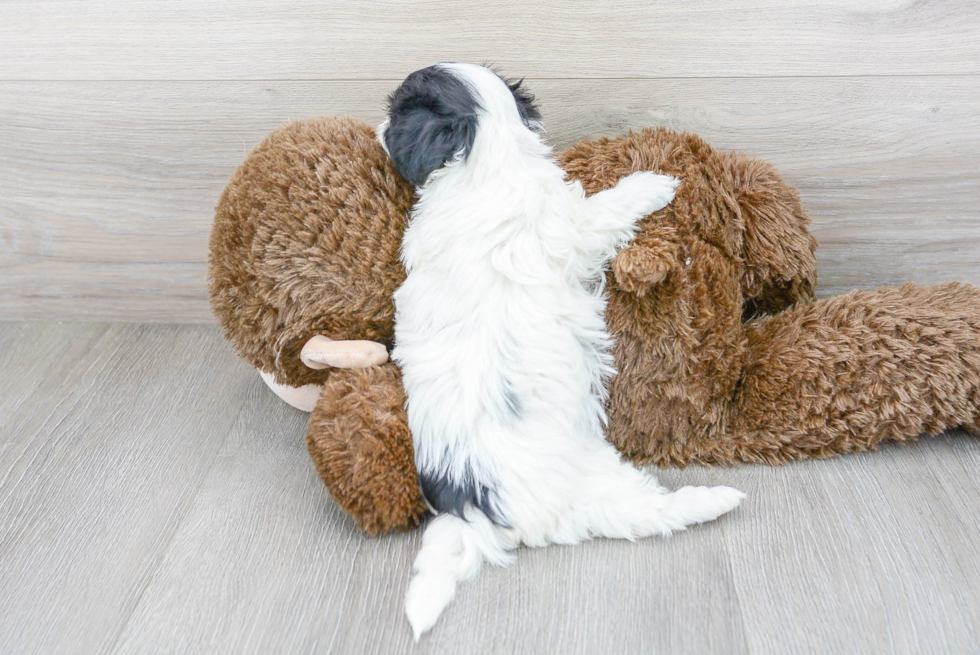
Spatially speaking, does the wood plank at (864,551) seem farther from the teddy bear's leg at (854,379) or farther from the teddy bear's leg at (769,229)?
the teddy bear's leg at (769,229)

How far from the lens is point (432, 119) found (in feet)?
2.62

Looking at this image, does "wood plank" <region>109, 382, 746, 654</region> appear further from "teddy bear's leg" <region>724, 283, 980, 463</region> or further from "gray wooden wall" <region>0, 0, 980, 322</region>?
"gray wooden wall" <region>0, 0, 980, 322</region>

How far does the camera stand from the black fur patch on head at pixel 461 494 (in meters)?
0.78

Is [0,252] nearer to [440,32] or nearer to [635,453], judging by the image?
[440,32]

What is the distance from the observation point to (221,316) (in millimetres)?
934

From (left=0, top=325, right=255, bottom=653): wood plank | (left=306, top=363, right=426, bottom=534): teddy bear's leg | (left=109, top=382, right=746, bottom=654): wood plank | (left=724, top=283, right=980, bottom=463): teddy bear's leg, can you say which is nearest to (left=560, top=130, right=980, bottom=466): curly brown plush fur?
(left=724, top=283, right=980, bottom=463): teddy bear's leg

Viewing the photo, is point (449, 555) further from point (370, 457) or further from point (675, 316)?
point (675, 316)

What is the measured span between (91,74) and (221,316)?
1.58 feet

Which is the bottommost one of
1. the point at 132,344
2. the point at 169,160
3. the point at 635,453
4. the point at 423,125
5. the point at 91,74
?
the point at 132,344

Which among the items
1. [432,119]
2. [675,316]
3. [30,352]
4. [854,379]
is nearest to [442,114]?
[432,119]

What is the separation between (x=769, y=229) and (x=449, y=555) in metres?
0.51

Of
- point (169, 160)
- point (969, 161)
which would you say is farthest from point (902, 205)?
point (169, 160)

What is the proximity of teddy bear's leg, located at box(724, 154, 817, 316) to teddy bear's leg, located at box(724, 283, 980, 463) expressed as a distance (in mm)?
53

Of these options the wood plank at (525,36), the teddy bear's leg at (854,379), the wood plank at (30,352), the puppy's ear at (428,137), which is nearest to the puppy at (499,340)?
the puppy's ear at (428,137)
